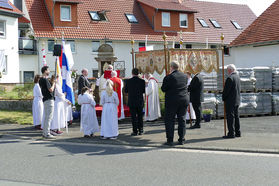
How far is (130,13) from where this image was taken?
41.1 meters

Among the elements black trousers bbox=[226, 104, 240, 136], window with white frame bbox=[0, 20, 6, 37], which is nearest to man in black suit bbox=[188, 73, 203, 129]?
black trousers bbox=[226, 104, 240, 136]

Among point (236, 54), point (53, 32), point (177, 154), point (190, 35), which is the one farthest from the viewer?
point (190, 35)

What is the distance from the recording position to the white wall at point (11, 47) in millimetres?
31247

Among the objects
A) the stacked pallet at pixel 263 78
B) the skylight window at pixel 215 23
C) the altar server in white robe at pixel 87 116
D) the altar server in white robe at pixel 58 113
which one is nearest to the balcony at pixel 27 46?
the skylight window at pixel 215 23

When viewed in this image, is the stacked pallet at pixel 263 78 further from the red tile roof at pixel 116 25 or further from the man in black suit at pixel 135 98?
the red tile roof at pixel 116 25

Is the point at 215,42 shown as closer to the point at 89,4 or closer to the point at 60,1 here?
A: the point at 89,4

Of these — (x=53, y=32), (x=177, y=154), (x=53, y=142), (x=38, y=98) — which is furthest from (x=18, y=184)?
(x=53, y=32)

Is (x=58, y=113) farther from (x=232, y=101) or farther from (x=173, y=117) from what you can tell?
(x=232, y=101)

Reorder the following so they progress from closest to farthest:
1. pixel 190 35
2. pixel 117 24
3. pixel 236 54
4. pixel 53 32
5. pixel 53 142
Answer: pixel 53 142, pixel 236 54, pixel 53 32, pixel 117 24, pixel 190 35

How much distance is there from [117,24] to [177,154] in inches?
1232

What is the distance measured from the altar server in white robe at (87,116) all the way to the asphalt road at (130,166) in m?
1.73

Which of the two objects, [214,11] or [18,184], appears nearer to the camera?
[18,184]

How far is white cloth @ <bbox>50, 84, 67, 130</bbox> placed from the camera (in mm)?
12258

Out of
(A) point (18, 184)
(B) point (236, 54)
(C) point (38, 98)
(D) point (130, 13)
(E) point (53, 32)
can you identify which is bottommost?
(A) point (18, 184)
